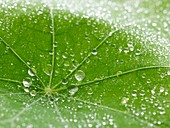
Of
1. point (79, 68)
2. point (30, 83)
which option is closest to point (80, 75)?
point (79, 68)

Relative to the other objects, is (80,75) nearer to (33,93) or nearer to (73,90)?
(73,90)

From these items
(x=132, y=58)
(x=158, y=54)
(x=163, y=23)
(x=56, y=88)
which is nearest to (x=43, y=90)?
(x=56, y=88)

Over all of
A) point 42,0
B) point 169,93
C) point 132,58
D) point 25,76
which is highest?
point 42,0

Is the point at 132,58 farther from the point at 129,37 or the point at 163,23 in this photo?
the point at 163,23

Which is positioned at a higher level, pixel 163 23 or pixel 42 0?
pixel 42 0

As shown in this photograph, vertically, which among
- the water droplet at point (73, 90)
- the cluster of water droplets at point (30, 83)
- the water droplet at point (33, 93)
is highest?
the cluster of water droplets at point (30, 83)

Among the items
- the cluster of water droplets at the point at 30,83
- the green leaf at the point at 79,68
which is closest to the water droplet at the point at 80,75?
Result: the green leaf at the point at 79,68

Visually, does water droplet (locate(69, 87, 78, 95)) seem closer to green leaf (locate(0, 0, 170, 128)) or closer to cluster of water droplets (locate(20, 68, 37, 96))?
green leaf (locate(0, 0, 170, 128))

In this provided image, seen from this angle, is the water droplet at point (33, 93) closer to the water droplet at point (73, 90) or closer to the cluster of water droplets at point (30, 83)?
the cluster of water droplets at point (30, 83)

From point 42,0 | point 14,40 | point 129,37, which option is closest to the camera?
point 14,40
